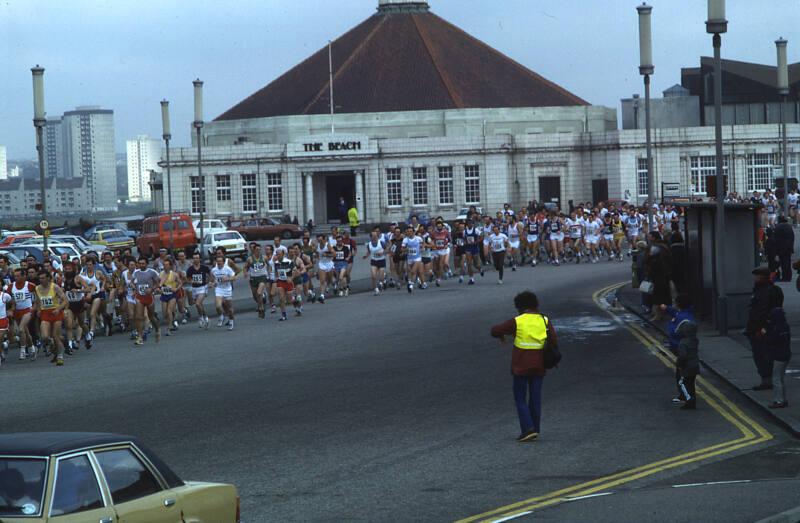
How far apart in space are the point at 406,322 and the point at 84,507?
64.7 feet

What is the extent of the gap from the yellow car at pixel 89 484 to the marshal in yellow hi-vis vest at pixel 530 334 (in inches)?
239

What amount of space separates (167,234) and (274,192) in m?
25.8

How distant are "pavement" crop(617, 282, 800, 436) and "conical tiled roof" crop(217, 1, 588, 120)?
6183cm

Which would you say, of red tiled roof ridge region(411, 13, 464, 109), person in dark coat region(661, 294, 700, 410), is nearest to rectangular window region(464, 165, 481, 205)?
red tiled roof ridge region(411, 13, 464, 109)

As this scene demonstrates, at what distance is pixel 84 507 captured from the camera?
7.72 meters

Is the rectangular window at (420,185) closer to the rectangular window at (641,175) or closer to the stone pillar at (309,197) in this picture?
the stone pillar at (309,197)

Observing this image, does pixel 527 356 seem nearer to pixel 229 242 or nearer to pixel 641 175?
pixel 229 242

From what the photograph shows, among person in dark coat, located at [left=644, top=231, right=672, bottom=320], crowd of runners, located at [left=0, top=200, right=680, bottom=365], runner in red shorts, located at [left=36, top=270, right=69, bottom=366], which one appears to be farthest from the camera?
person in dark coat, located at [left=644, top=231, right=672, bottom=320]

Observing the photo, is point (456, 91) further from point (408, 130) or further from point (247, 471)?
point (247, 471)

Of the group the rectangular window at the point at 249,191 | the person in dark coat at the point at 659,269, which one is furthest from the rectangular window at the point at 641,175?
the person in dark coat at the point at 659,269

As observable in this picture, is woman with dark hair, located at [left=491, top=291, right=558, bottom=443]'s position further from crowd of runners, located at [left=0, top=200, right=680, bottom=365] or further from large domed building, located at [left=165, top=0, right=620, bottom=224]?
large domed building, located at [left=165, top=0, right=620, bottom=224]

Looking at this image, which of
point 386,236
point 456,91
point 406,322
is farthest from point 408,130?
point 406,322

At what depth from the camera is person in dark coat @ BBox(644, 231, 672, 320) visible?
25.2 metres

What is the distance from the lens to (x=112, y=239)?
205 feet
